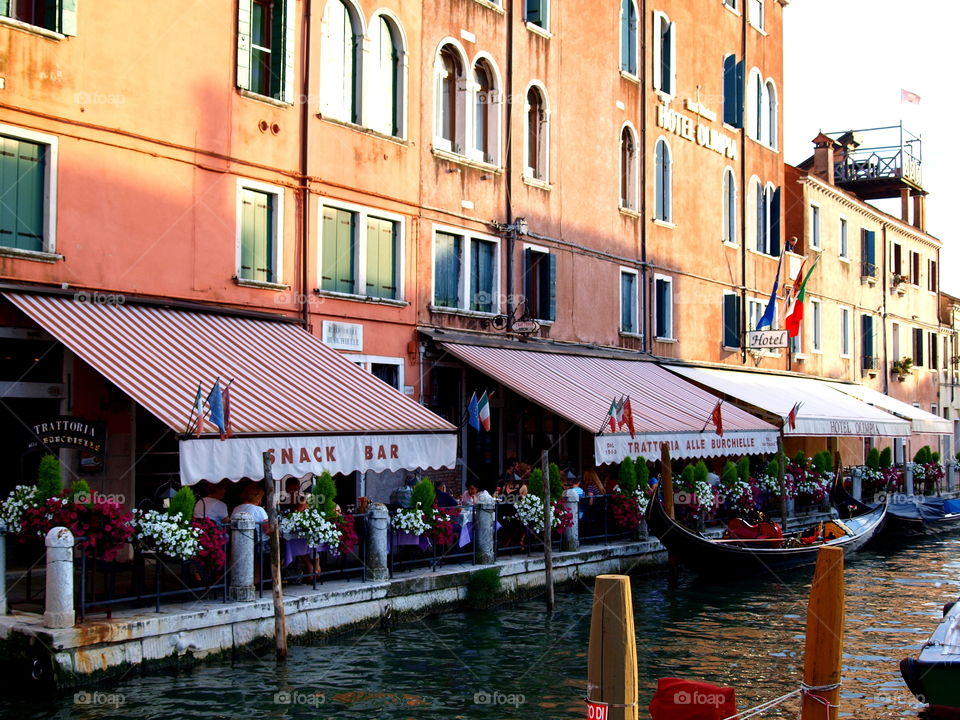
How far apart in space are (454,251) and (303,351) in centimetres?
499

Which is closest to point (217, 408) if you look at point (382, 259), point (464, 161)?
point (382, 259)

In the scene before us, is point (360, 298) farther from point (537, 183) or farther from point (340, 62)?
point (537, 183)

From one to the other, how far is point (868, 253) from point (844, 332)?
3466 millimetres

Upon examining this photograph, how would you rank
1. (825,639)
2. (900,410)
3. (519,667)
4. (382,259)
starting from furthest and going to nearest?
(900,410) < (382,259) < (519,667) < (825,639)

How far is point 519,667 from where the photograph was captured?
12.1 metres

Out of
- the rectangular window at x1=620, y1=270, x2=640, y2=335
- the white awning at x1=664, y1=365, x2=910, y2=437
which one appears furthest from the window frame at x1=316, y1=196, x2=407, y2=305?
the white awning at x1=664, y1=365, x2=910, y2=437

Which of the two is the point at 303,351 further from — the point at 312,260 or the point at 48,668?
the point at 48,668

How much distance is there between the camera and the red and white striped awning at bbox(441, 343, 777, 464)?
58.1ft

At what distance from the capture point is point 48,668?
9.94 m

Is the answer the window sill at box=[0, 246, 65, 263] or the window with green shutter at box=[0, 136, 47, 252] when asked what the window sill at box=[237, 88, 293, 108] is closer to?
the window with green shutter at box=[0, 136, 47, 252]

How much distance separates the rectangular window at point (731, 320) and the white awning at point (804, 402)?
0.76 metres

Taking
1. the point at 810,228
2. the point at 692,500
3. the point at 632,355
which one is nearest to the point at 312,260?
the point at 692,500

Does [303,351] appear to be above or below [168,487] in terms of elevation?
above

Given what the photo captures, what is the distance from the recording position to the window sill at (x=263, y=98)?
15.6 meters
